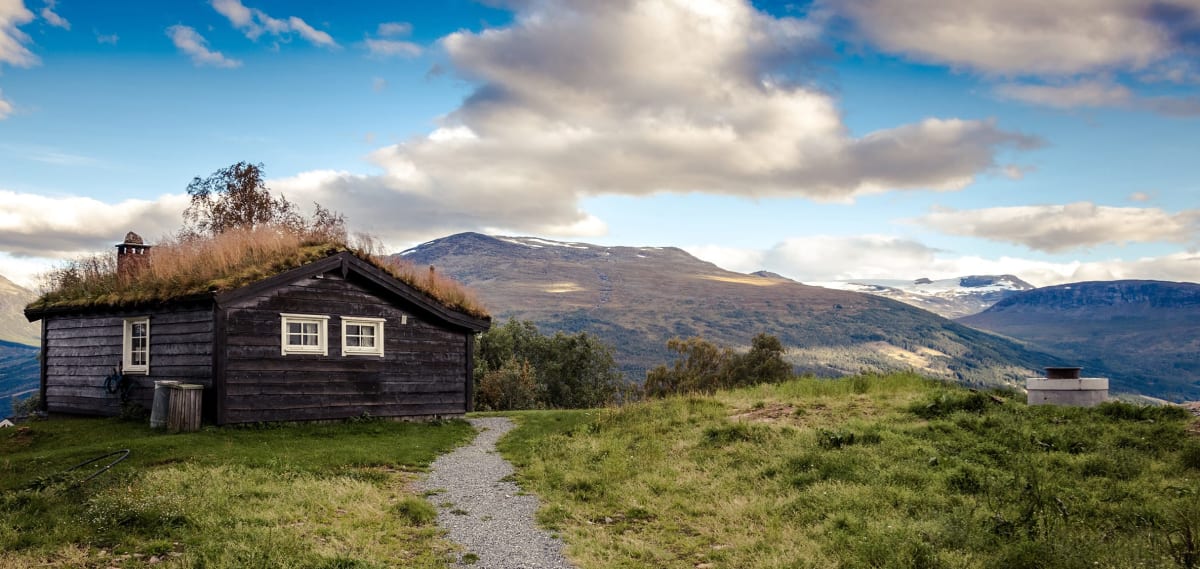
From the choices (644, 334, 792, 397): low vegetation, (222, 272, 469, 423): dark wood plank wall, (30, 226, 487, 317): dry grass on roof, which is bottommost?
(644, 334, 792, 397): low vegetation

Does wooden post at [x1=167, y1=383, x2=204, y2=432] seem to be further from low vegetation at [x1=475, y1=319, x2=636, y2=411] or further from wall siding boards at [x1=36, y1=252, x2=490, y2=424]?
low vegetation at [x1=475, y1=319, x2=636, y2=411]

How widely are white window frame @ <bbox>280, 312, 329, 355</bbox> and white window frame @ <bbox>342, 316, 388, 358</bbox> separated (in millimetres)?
603

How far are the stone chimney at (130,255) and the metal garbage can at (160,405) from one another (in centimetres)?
662

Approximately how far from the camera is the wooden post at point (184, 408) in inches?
786

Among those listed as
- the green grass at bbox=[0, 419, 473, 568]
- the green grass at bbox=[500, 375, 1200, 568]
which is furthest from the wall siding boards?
the green grass at bbox=[500, 375, 1200, 568]

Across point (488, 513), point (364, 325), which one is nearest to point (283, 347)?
point (364, 325)

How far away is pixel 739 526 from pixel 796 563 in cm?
191

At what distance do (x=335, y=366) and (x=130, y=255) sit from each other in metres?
9.69

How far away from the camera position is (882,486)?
12539 millimetres

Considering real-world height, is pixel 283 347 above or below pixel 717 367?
above

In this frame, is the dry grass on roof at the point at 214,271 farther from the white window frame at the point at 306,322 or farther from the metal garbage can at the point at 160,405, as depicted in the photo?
the metal garbage can at the point at 160,405

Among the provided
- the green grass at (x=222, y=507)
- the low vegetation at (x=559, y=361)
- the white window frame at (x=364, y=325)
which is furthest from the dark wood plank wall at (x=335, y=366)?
the low vegetation at (x=559, y=361)

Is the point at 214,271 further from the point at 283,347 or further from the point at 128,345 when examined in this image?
the point at 128,345

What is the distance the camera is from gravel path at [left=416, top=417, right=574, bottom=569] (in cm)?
1053
